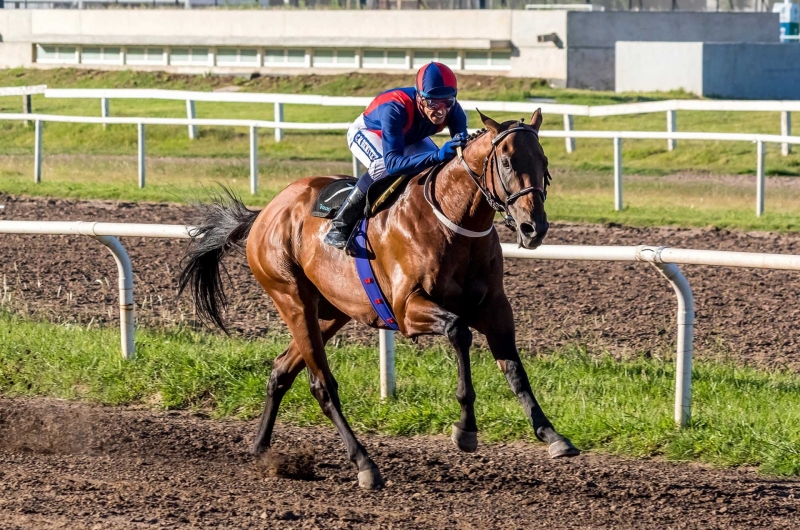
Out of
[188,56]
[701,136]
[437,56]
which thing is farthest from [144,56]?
[701,136]

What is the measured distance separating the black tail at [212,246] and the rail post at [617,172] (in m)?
6.47

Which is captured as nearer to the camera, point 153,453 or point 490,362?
point 153,453

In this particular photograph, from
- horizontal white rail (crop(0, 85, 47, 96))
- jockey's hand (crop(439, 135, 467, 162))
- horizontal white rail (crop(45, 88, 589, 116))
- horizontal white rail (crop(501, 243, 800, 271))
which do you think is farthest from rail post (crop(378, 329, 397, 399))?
horizontal white rail (crop(0, 85, 47, 96))

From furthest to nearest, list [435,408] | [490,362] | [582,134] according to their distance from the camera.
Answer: [582,134]
[490,362]
[435,408]

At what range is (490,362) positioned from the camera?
6.89m

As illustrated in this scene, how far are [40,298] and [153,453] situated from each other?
3.19 m

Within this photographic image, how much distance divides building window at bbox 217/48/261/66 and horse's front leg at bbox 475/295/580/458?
20.1 metres

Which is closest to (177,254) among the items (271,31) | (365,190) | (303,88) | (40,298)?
(40,298)

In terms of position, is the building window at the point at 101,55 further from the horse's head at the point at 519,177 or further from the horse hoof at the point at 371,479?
the horse's head at the point at 519,177

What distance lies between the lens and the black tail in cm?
647

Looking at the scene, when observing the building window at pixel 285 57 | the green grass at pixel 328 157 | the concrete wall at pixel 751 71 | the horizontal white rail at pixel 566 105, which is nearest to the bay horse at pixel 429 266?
the green grass at pixel 328 157

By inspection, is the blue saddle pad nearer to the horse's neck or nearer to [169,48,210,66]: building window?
the horse's neck

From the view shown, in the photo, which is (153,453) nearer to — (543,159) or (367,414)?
(367,414)

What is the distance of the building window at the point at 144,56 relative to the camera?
→ 82.8 feet
